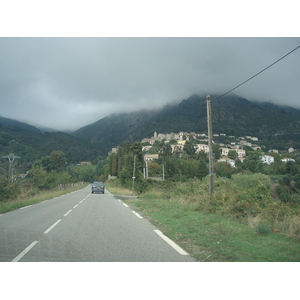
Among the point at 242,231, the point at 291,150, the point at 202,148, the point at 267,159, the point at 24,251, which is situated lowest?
the point at 242,231

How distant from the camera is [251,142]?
13538 cm

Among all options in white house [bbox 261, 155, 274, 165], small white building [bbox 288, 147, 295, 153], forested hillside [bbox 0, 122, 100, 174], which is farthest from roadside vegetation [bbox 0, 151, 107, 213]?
white house [bbox 261, 155, 274, 165]

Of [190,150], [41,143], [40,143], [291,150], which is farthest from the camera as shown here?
[190,150]

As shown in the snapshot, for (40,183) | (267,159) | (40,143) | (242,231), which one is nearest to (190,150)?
(267,159)

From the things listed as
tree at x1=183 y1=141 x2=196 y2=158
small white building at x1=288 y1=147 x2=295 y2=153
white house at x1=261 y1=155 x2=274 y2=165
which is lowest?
white house at x1=261 y1=155 x2=274 y2=165

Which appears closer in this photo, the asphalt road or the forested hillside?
the asphalt road

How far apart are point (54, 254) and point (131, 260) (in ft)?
5.80

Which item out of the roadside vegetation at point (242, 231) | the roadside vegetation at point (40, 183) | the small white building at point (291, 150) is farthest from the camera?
the small white building at point (291, 150)

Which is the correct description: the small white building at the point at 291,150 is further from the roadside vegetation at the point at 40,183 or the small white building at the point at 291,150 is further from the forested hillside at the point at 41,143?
the forested hillside at the point at 41,143

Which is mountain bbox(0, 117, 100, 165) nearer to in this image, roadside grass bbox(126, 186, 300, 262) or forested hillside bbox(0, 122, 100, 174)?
forested hillside bbox(0, 122, 100, 174)

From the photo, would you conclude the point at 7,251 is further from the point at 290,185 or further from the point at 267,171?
the point at 267,171

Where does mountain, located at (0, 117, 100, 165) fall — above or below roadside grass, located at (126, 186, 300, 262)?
above

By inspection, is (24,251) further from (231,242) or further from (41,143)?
(41,143)

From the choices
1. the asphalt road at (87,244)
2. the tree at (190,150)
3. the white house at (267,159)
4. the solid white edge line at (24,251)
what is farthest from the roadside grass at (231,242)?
the tree at (190,150)
